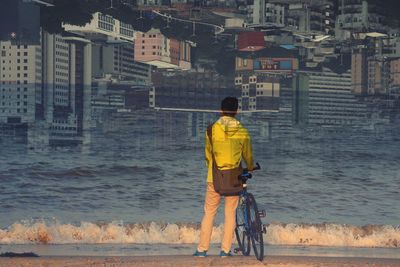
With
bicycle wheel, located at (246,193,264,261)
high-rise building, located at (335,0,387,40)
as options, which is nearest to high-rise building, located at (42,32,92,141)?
high-rise building, located at (335,0,387,40)

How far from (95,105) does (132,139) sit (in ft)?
6.27

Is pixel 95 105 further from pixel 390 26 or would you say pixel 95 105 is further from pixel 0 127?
pixel 390 26

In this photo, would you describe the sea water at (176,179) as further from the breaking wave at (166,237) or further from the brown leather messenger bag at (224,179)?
the brown leather messenger bag at (224,179)

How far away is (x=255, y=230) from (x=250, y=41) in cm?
2482

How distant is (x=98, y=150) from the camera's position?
4478 centimetres

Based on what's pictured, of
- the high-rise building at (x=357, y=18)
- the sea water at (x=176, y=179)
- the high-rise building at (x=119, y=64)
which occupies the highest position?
the high-rise building at (x=357, y=18)

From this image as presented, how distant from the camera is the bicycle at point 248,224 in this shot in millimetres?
16016

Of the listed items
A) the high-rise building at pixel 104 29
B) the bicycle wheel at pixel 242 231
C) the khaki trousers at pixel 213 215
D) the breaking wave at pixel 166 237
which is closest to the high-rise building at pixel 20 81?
the high-rise building at pixel 104 29

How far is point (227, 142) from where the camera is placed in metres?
15.6

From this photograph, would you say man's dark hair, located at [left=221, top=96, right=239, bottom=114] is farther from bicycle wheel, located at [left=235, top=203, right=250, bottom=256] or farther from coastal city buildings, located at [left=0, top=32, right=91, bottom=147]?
coastal city buildings, located at [left=0, top=32, right=91, bottom=147]

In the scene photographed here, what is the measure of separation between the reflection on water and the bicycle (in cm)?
1475

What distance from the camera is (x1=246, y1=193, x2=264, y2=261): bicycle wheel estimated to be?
1591 cm

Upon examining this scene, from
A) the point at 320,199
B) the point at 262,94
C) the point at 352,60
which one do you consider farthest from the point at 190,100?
the point at 320,199

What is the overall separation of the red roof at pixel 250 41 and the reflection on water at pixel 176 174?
3.46 m
